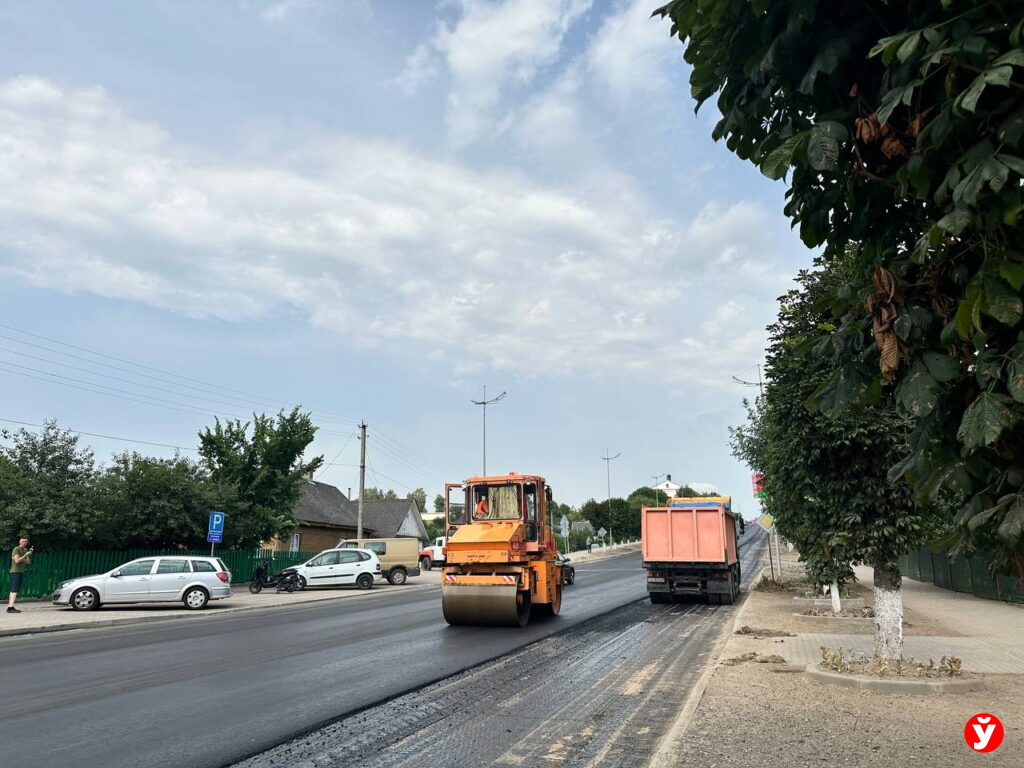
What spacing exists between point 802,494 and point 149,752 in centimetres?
929

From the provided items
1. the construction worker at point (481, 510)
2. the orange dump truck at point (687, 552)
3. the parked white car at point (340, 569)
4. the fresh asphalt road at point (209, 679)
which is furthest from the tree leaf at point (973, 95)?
the parked white car at point (340, 569)

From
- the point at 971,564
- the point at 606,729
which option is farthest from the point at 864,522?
the point at 971,564

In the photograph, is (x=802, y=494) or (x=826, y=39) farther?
(x=802, y=494)

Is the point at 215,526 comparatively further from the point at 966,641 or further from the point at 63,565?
the point at 966,641

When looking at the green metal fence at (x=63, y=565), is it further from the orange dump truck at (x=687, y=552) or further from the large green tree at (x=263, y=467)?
the orange dump truck at (x=687, y=552)

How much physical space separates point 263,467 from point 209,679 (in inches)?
841

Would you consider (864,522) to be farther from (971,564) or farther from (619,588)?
(619,588)

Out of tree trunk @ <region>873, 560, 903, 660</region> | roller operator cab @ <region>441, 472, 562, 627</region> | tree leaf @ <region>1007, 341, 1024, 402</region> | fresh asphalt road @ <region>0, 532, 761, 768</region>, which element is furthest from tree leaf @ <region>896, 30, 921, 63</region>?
roller operator cab @ <region>441, 472, 562, 627</region>

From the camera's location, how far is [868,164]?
3621mm

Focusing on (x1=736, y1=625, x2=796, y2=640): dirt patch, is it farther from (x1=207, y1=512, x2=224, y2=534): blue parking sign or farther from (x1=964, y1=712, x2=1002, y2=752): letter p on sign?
(x1=207, y1=512, x2=224, y2=534): blue parking sign

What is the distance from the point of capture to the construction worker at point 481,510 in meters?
16.8

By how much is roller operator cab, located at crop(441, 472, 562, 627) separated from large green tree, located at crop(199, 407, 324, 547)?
15582 mm

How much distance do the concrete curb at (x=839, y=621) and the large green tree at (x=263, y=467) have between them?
21700mm

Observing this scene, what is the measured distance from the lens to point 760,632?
43.8 feet
